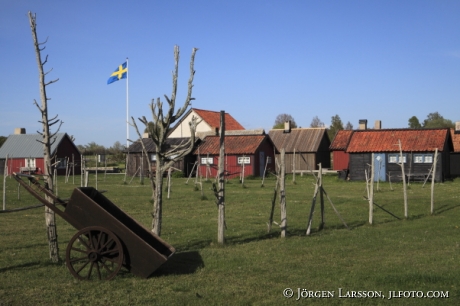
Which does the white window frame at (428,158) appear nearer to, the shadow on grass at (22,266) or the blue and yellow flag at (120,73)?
the blue and yellow flag at (120,73)

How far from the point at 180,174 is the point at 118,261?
133ft

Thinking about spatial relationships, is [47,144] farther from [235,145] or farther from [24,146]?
[24,146]

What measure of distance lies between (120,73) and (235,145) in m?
14.3

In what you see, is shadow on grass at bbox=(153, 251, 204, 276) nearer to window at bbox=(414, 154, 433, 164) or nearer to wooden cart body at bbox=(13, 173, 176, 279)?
wooden cart body at bbox=(13, 173, 176, 279)

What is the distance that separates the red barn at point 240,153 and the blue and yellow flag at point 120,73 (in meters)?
10.8

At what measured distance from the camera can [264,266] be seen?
9719 mm

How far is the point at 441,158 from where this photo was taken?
134 feet

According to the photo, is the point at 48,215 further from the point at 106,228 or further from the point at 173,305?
the point at 173,305

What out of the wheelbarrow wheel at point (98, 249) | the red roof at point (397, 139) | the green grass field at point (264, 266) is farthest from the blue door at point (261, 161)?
the wheelbarrow wheel at point (98, 249)

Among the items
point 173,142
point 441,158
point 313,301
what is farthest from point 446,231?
point 173,142

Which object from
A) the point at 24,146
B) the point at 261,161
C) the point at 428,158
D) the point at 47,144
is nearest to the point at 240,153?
the point at 261,161

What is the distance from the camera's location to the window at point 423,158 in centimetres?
4075

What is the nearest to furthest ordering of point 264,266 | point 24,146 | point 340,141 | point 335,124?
point 264,266, point 340,141, point 24,146, point 335,124

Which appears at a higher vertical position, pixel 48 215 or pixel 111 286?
pixel 48 215
